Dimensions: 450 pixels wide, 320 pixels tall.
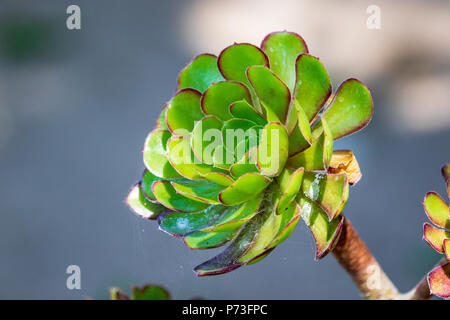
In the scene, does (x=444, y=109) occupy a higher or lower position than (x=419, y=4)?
lower

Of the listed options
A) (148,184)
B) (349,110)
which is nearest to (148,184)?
(148,184)

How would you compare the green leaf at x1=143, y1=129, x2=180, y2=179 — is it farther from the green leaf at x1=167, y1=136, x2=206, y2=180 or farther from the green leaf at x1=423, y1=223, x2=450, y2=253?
the green leaf at x1=423, y1=223, x2=450, y2=253

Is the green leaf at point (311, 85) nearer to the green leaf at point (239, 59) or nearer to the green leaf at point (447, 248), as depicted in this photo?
the green leaf at point (239, 59)

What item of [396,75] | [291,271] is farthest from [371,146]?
[291,271]

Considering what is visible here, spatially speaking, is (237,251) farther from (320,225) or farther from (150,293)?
(150,293)

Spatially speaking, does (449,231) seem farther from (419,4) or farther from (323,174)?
(419,4)

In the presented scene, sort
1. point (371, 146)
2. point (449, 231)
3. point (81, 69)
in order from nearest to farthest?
point (449, 231) → point (371, 146) → point (81, 69)

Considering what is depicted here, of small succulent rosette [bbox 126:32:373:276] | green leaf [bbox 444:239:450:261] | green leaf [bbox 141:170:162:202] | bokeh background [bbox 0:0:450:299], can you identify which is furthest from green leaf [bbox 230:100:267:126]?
bokeh background [bbox 0:0:450:299]

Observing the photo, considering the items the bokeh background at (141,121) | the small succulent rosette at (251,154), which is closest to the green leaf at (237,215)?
the small succulent rosette at (251,154)

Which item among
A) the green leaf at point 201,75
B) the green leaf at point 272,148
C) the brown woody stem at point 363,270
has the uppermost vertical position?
the green leaf at point 201,75
